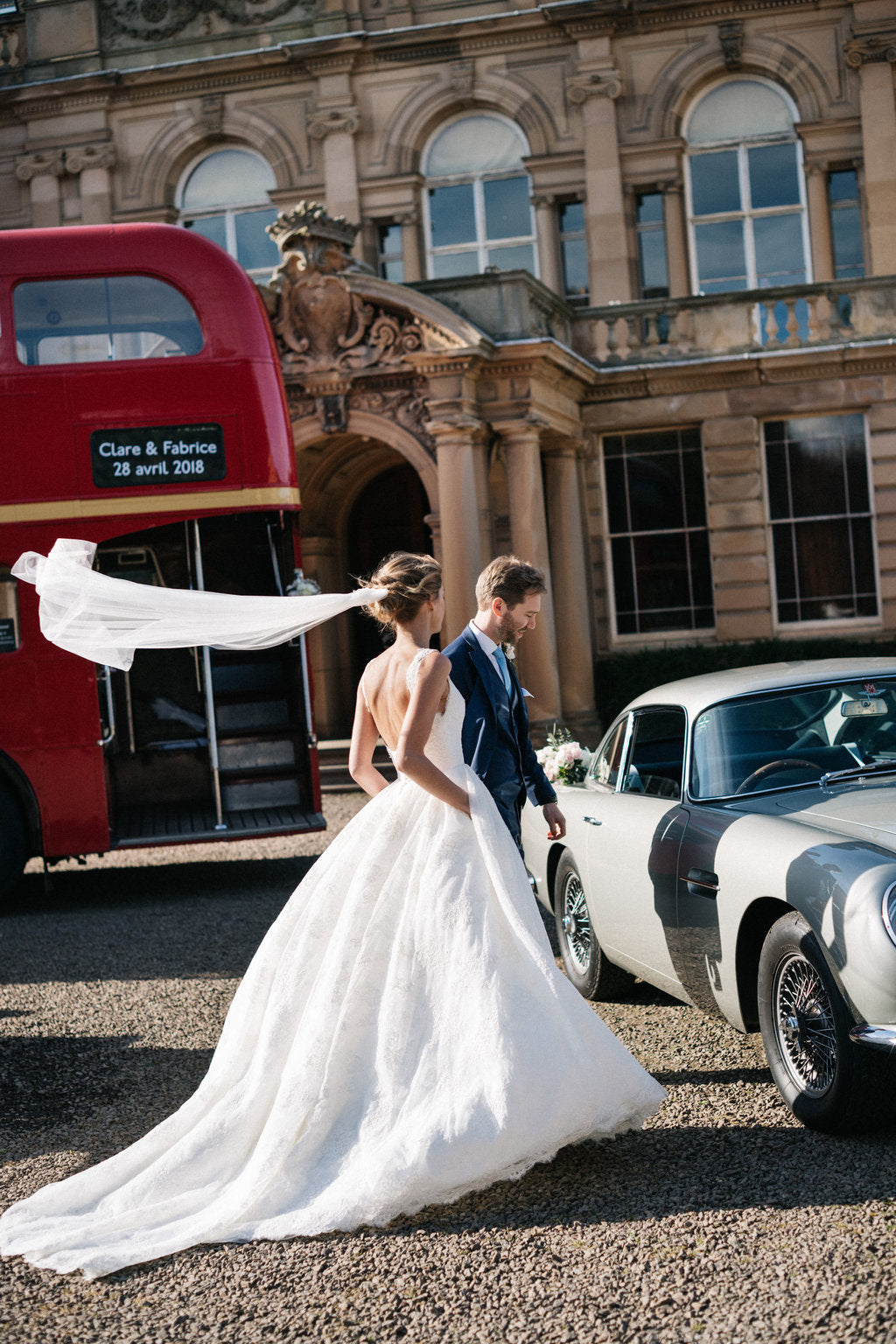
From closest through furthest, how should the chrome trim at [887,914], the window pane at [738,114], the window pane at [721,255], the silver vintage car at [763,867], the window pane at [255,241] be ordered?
1. the chrome trim at [887,914]
2. the silver vintage car at [763,867]
3. the window pane at [738,114]
4. the window pane at [721,255]
5. the window pane at [255,241]

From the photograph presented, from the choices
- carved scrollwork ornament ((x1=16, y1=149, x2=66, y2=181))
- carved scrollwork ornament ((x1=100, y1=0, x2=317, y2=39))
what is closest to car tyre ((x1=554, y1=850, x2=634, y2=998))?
carved scrollwork ornament ((x1=100, y1=0, x2=317, y2=39))

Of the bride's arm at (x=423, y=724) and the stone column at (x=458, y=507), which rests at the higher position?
the stone column at (x=458, y=507)

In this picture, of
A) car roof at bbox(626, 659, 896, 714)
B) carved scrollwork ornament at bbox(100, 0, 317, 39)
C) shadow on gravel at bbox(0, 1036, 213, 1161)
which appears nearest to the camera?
shadow on gravel at bbox(0, 1036, 213, 1161)

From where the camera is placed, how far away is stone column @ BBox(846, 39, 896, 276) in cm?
1972

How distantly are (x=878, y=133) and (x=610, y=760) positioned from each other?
54.8 ft

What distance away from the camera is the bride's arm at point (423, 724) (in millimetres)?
4219

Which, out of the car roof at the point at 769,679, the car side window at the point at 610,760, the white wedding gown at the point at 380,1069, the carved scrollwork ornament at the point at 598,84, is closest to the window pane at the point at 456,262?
the carved scrollwork ornament at the point at 598,84

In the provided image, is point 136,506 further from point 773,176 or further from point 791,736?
point 773,176

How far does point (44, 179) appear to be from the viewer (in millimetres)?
22312

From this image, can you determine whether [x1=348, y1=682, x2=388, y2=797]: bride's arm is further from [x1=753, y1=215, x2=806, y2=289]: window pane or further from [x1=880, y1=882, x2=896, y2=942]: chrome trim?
[x1=753, y1=215, x2=806, y2=289]: window pane

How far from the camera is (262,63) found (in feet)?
69.8

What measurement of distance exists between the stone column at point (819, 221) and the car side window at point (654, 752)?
16.1 meters

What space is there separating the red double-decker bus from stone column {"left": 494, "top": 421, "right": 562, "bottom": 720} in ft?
20.9

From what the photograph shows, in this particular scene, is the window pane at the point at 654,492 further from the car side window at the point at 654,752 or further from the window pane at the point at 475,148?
the car side window at the point at 654,752
